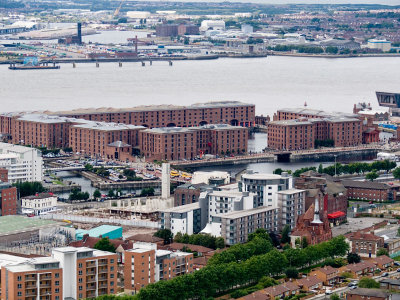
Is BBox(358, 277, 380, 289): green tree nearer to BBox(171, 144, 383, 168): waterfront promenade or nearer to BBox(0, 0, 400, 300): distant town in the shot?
BBox(0, 0, 400, 300): distant town

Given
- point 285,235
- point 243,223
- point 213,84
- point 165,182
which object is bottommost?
point 285,235

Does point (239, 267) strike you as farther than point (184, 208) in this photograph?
No

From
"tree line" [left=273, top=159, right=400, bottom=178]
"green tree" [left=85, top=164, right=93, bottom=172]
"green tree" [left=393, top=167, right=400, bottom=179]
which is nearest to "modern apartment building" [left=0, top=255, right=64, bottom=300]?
"tree line" [left=273, top=159, right=400, bottom=178]

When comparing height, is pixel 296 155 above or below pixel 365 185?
below

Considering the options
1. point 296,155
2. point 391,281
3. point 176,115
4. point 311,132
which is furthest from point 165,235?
point 176,115

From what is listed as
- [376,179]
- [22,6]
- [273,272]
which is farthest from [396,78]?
[22,6]

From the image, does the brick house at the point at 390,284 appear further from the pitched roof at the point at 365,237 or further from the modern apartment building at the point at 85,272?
the modern apartment building at the point at 85,272

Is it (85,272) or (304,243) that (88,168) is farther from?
(85,272)
